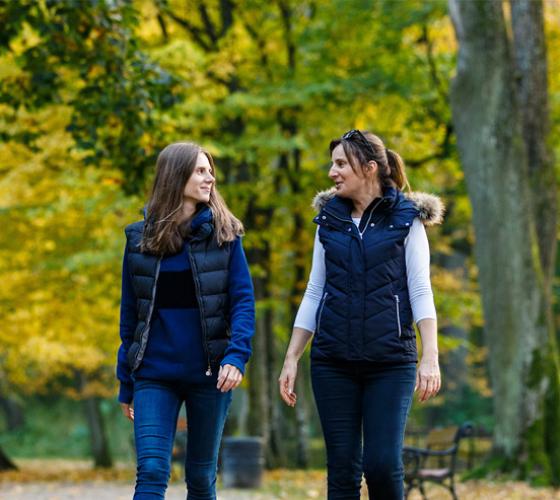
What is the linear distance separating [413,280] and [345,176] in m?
0.61

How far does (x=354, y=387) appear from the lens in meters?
5.23

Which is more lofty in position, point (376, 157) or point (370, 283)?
point (376, 157)

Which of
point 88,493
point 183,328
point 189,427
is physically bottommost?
point 88,493

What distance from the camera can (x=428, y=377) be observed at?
515 cm

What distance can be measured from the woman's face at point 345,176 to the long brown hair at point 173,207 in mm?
537

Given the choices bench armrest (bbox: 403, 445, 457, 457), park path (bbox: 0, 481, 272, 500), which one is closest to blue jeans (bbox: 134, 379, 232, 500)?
bench armrest (bbox: 403, 445, 457, 457)

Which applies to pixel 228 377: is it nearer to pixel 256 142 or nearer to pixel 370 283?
pixel 370 283

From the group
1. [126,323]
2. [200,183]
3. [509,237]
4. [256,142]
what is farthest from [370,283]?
[256,142]

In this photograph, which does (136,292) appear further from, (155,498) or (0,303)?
(0,303)

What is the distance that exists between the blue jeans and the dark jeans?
1.67 ft

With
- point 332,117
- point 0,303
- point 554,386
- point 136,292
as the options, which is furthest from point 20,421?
point 136,292

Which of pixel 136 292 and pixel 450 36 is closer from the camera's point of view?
pixel 136 292

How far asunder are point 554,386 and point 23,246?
38.5ft

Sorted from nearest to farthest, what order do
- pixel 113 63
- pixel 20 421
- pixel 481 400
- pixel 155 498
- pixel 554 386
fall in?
pixel 155 498 → pixel 113 63 → pixel 554 386 → pixel 481 400 → pixel 20 421
